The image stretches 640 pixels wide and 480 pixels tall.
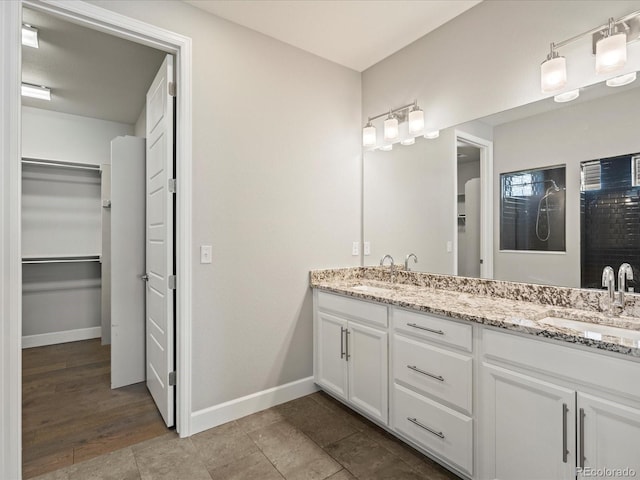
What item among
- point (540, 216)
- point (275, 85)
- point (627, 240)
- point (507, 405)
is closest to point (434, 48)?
point (275, 85)

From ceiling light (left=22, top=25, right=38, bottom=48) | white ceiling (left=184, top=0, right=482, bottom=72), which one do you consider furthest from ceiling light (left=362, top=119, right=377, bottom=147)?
ceiling light (left=22, top=25, right=38, bottom=48)

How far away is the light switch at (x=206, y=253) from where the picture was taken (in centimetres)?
223

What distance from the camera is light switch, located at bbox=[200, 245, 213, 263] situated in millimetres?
2227

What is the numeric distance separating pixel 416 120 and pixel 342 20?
2.82 ft

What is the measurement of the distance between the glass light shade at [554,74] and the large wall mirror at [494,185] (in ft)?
0.37

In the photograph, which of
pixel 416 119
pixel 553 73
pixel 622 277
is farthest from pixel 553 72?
pixel 622 277

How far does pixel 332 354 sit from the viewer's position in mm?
2541

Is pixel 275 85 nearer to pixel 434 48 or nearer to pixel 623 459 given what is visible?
pixel 434 48

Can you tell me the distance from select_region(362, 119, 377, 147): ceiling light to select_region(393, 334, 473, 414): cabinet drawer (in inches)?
65.3

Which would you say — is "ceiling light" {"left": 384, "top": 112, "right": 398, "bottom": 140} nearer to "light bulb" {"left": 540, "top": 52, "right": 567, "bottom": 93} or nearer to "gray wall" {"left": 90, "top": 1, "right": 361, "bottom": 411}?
"gray wall" {"left": 90, "top": 1, "right": 361, "bottom": 411}

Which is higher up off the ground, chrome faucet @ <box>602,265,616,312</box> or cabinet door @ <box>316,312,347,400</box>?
chrome faucet @ <box>602,265,616,312</box>

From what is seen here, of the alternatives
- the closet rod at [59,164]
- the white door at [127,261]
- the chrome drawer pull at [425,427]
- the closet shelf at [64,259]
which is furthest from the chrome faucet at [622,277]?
the closet rod at [59,164]

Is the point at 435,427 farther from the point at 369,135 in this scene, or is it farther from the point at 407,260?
the point at 369,135

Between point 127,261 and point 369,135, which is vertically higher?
point 369,135
